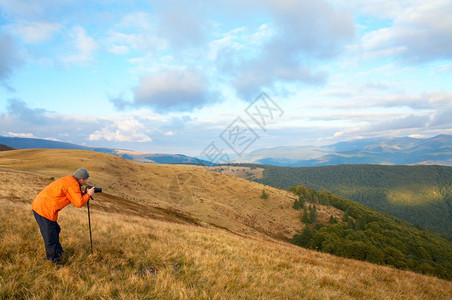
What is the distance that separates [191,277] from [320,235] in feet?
227

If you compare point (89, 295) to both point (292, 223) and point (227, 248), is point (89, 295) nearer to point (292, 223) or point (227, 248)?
point (227, 248)

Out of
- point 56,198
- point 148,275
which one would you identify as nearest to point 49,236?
point 56,198

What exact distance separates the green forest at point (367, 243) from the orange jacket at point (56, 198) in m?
23.1

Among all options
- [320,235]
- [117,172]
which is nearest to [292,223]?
[320,235]

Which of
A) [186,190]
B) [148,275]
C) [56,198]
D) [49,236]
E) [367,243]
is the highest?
[56,198]

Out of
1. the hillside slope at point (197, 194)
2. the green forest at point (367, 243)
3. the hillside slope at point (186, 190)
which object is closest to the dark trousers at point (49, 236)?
the green forest at point (367, 243)

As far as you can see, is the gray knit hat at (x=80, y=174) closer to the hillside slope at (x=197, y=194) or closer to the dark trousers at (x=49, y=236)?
the dark trousers at (x=49, y=236)

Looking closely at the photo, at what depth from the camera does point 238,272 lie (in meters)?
7.69

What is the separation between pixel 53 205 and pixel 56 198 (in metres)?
0.21

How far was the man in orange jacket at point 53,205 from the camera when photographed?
20.5 feet

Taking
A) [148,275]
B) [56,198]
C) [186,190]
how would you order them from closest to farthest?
1. [148,275]
2. [56,198]
3. [186,190]

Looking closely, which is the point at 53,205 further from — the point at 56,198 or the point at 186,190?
the point at 186,190

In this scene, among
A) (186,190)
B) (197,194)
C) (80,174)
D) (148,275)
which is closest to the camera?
(148,275)

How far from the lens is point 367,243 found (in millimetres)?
60906
